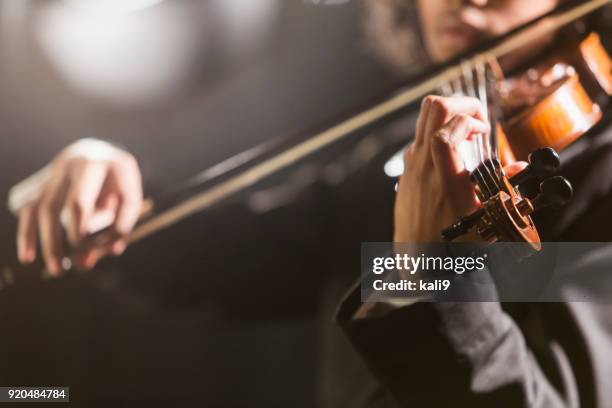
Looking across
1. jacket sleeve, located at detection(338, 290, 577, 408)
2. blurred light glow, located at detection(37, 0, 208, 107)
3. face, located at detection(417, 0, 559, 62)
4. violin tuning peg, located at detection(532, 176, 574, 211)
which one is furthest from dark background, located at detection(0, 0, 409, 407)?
violin tuning peg, located at detection(532, 176, 574, 211)

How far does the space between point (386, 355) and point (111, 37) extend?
0.75 metres

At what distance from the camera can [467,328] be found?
580 millimetres

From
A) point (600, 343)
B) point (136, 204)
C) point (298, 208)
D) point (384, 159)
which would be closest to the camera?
point (600, 343)

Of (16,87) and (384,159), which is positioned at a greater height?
(16,87)

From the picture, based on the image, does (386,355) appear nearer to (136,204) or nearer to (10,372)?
(136,204)

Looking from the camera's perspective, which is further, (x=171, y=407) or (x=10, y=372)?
(x=171, y=407)

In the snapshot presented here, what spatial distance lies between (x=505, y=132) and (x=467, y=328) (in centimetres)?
23

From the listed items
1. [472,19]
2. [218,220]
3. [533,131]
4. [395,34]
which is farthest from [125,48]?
[533,131]

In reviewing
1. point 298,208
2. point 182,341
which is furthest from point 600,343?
point 182,341

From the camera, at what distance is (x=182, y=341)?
1.08m

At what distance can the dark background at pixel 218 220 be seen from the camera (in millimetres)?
926

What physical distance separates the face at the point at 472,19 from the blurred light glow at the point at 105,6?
50 cm

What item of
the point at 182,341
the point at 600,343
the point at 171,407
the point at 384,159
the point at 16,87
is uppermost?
the point at 16,87

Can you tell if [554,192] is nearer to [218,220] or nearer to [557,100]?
[557,100]
